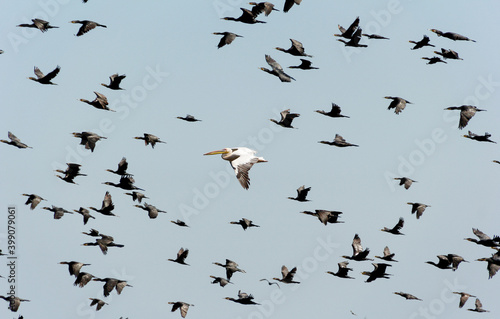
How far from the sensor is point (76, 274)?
45875 mm

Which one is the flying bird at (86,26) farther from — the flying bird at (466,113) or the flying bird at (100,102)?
the flying bird at (466,113)

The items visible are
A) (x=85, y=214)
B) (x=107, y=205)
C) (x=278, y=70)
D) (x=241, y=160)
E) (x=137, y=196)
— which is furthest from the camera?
(x=137, y=196)

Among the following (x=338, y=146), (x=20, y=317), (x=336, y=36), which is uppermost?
(x=336, y=36)

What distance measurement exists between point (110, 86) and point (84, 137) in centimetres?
206

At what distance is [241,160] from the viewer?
41.5 metres

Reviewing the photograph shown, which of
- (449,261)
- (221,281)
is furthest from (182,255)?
(449,261)

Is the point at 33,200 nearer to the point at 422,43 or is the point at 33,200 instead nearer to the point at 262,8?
the point at 262,8

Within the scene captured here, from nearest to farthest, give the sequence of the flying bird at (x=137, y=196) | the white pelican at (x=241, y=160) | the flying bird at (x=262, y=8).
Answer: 1. the white pelican at (x=241, y=160)
2. the flying bird at (x=262, y=8)
3. the flying bird at (x=137, y=196)

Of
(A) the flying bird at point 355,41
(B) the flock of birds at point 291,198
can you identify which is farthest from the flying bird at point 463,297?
(A) the flying bird at point 355,41

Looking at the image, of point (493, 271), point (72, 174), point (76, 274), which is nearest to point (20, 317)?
point (76, 274)

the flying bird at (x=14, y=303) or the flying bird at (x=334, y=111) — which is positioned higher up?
the flying bird at (x=334, y=111)

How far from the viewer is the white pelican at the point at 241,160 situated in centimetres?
4059

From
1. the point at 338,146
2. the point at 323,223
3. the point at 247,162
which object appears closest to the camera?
the point at 247,162

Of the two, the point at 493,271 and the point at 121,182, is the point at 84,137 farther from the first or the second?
the point at 493,271
